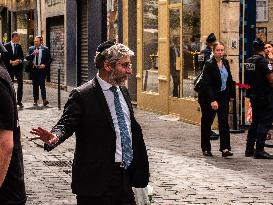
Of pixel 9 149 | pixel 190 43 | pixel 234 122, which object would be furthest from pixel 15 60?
pixel 9 149

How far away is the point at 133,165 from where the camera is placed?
16.1ft

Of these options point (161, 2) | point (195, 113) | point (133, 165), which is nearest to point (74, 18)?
point (161, 2)

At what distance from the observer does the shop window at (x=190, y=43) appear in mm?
16438

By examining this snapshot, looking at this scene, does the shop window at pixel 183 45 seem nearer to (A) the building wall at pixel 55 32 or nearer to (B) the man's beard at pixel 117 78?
(B) the man's beard at pixel 117 78

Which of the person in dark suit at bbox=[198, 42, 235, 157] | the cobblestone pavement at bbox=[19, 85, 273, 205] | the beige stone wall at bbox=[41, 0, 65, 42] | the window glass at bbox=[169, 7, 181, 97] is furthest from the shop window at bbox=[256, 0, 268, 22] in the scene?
the beige stone wall at bbox=[41, 0, 65, 42]

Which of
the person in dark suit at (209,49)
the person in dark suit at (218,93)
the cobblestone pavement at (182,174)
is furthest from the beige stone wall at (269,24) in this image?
the person in dark suit at (218,93)

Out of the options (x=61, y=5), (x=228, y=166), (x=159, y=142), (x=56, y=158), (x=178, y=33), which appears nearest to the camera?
(x=228, y=166)

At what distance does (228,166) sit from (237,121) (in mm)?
4605

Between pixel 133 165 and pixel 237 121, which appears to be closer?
pixel 133 165

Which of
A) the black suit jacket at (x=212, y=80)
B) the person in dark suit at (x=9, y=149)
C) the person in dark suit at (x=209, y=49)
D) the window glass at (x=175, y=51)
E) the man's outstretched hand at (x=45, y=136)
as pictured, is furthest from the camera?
the window glass at (x=175, y=51)

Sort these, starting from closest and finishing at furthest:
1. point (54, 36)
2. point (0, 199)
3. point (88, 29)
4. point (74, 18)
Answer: point (0, 199)
point (88, 29)
point (74, 18)
point (54, 36)

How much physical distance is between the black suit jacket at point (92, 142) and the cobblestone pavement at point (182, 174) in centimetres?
301

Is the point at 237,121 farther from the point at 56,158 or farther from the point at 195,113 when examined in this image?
the point at 56,158

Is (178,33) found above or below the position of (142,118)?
above
